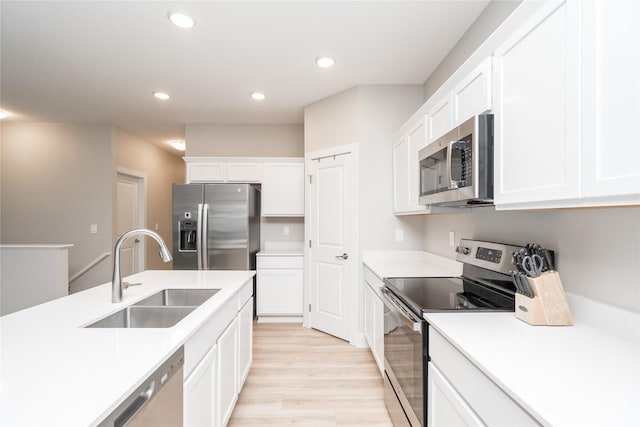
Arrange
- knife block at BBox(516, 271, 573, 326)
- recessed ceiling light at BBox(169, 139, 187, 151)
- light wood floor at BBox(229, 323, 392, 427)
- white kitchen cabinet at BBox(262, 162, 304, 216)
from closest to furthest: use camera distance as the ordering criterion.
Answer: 1. knife block at BBox(516, 271, 573, 326)
2. light wood floor at BBox(229, 323, 392, 427)
3. white kitchen cabinet at BBox(262, 162, 304, 216)
4. recessed ceiling light at BBox(169, 139, 187, 151)

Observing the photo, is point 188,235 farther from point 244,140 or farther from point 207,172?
point 244,140

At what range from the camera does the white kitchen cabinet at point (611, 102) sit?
2.48 feet

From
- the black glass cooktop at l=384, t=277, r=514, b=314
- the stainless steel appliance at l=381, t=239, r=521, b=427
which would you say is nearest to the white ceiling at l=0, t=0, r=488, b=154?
the stainless steel appliance at l=381, t=239, r=521, b=427

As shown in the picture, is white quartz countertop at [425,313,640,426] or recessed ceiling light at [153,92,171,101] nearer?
white quartz countertop at [425,313,640,426]

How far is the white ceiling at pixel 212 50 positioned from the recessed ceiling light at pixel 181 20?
0.04 meters

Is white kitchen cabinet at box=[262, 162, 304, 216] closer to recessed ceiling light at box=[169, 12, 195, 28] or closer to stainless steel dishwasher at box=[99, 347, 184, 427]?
recessed ceiling light at box=[169, 12, 195, 28]

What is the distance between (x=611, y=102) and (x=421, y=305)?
101 centimetres

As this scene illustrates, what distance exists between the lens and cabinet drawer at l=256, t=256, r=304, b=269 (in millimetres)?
3846

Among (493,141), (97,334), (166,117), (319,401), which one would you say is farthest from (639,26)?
(166,117)

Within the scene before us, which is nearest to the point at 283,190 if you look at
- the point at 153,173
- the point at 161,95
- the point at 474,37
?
the point at 161,95

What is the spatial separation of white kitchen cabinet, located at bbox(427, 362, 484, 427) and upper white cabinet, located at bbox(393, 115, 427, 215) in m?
1.25

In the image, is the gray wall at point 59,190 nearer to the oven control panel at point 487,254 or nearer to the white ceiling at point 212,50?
the white ceiling at point 212,50

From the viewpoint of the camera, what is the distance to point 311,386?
2369mm

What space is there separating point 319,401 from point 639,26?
2396mm
